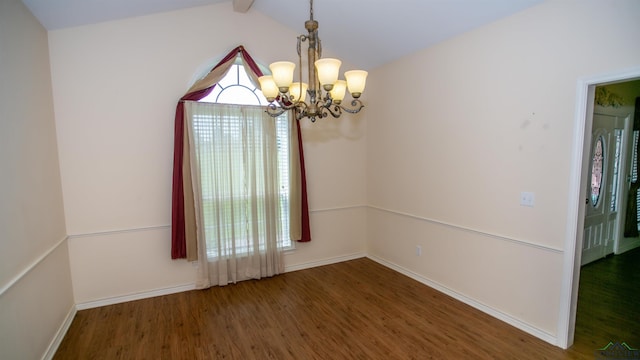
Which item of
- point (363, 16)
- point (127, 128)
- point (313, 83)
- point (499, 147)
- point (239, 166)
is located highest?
point (363, 16)

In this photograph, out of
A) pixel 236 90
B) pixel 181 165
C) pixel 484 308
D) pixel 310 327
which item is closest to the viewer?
pixel 310 327

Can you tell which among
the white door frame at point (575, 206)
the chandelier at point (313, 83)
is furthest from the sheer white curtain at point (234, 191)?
the white door frame at point (575, 206)

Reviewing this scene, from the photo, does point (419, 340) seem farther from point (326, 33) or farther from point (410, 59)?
point (326, 33)

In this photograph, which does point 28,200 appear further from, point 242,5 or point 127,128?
point 242,5

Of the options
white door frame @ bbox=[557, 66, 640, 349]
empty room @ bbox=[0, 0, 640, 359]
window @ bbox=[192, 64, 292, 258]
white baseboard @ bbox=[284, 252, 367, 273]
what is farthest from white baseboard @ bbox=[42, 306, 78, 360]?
white door frame @ bbox=[557, 66, 640, 349]

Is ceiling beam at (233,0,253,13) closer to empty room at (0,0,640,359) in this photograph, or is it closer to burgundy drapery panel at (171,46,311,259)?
empty room at (0,0,640,359)

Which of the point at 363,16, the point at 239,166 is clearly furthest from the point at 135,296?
the point at 363,16

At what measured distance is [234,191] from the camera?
378 centimetres

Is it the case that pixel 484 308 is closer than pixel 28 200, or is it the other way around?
pixel 28 200

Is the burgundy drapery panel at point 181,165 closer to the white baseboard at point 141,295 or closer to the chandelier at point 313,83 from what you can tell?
the white baseboard at point 141,295

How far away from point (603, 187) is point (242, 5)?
17.3 ft

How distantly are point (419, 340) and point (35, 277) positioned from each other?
3.10 meters

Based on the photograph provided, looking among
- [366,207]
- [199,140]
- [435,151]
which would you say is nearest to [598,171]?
[435,151]

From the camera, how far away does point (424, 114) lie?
11.9 ft
